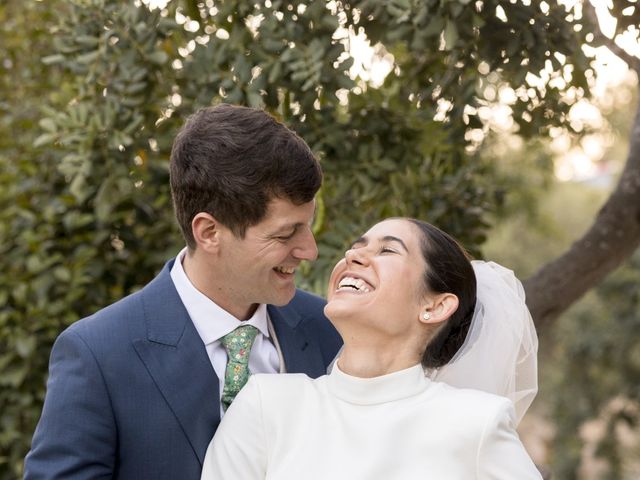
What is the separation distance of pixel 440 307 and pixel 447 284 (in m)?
0.06

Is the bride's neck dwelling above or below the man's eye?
below

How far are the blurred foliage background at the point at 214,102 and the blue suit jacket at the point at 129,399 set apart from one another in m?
1.14

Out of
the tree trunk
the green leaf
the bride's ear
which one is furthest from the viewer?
the tree trunk

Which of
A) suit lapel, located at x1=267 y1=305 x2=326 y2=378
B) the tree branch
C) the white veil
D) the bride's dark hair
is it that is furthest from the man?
the tree branch

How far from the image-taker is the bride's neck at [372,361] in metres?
2.45

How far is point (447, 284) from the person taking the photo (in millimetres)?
2529

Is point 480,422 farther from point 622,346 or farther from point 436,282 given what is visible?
point 622,346

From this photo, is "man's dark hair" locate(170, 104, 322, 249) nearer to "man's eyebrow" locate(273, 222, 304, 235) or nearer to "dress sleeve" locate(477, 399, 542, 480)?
"man's eyebrow" locate(273, 222, 304, 235)

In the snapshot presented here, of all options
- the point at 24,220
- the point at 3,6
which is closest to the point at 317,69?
the point at 24,220

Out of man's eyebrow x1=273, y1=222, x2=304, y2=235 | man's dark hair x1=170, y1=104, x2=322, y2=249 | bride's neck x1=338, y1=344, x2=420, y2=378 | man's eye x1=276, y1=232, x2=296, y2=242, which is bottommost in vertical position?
bride's neck x1=338, y1=344, x2=420, y2=378

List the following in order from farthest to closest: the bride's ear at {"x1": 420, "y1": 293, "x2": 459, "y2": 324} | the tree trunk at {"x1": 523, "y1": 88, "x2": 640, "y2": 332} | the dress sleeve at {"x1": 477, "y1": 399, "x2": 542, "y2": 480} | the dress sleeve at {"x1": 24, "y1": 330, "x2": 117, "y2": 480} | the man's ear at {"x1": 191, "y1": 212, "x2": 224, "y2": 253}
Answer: the tree trunk at {"x1": 523, "y1": 88, "x2": 640, "y2": 332} → the man's ear at {"x1": 191, "y1": 212, "x2": 224, "y2": 253} → the bride's ear at {"x1": 420, "y1": 293, "x2": 459, "y2": 324} → the dress sleeve at {"x1": 24, "y1": 330, "x2": 117, "y2": 480} → the dress sleeve at {"x1": 477, "y1": 399, "x2": 542, "y2": 480}

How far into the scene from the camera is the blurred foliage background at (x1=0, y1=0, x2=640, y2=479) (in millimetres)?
3383

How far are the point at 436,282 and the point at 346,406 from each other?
1.30ft

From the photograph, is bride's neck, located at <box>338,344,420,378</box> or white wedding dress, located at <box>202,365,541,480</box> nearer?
white wedding dress, located at <box>202,365,541,480</box>
